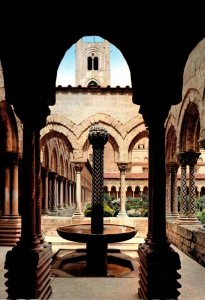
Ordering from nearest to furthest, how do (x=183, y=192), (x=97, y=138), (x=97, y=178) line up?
(x=97, y=178)
(x=97, y=138)
(x=183, y=192)

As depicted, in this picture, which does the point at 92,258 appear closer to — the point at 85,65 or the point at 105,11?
the point at 105,11

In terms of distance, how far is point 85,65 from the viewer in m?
51.2

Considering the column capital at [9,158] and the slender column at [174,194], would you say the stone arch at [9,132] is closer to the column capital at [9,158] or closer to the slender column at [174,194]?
the column capital at [9,158]

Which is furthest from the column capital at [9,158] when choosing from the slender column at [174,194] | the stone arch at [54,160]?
the stone arch at [54,160]

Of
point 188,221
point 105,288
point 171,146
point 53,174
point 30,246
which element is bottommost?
point 105,288

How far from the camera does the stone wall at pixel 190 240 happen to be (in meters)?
6.87

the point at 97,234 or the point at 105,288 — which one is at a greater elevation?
the point at 97,234

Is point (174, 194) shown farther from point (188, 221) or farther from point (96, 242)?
point (96, 242)

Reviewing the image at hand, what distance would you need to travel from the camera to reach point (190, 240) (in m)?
7.68

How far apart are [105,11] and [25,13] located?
2.96ft

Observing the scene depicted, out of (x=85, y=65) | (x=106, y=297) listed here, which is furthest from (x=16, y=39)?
(x=85, y=65)

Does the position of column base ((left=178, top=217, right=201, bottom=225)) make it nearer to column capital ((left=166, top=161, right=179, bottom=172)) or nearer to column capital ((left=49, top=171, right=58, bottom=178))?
column capital ((left=166, top=161, right=179, bottom=172))

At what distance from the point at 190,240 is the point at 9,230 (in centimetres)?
436

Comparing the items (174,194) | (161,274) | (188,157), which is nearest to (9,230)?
(188,157)
